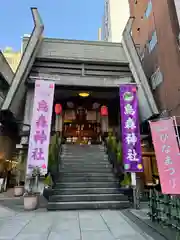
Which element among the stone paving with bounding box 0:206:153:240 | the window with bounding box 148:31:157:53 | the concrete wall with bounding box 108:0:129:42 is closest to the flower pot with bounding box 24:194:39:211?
the stone paving with bounding box 0:206:153:240

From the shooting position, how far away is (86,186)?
681 centimetres

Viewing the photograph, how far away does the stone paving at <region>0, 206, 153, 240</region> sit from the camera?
3379mm

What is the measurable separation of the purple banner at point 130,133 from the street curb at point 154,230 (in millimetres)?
1955

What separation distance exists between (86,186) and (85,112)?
756cm

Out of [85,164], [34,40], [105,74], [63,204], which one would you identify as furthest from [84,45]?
[63,204]

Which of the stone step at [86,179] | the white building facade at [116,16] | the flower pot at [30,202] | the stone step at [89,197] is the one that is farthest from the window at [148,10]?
the white building facade at [116,16]

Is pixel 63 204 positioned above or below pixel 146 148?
below

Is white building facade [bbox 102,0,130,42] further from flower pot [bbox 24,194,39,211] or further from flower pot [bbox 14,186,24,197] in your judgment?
flower pot [bbox 24,194,39,211]

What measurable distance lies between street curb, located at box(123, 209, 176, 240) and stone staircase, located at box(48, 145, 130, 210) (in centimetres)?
152

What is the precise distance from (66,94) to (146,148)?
595 centimetres

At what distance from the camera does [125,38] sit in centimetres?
1050

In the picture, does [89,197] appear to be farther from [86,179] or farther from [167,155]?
[167,155]

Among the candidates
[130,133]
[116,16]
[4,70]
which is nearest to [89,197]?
[130,133]

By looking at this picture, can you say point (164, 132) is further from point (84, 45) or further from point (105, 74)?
point (84, 45)
